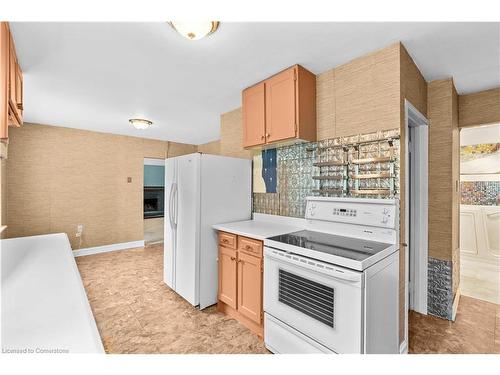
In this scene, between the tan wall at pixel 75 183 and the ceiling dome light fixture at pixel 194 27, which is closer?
the ceiling dome light fixture at pixel 194 27

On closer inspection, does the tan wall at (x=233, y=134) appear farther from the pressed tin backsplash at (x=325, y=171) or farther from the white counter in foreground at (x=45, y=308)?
the white counter in foreground at (x=45, y=308)

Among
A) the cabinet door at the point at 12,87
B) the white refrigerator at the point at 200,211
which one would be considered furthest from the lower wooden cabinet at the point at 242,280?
the cabinet door at the point at 12,87

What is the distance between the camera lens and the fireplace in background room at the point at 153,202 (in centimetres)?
569

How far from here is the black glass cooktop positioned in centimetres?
149

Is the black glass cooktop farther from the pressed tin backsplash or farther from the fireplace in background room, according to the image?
the fireplace in background room

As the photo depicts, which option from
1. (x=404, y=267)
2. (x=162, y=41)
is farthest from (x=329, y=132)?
(x=162, y=41)

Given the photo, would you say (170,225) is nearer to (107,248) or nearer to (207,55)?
(207,55)

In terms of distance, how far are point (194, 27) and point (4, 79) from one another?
121 cm

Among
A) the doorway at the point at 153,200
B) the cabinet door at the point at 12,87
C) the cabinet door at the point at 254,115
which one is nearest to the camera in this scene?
the cabinet door at the point at 12,87

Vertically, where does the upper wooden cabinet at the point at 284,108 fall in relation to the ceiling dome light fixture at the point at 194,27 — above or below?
below

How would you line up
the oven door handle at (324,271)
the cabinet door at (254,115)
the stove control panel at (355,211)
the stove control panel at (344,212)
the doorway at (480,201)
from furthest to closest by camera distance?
the doorway at (480,201) < the cabinet door at (254,115) < the stove control panel at (344,212) < the stove control panel at (355,211) < the oven door handle at (324,271)

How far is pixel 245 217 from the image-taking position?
2916 millimetres

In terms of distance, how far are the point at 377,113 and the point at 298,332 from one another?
1.72 meters

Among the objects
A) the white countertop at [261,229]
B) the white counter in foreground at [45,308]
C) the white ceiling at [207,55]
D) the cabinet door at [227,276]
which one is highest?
the white ceiling at [207,55]
